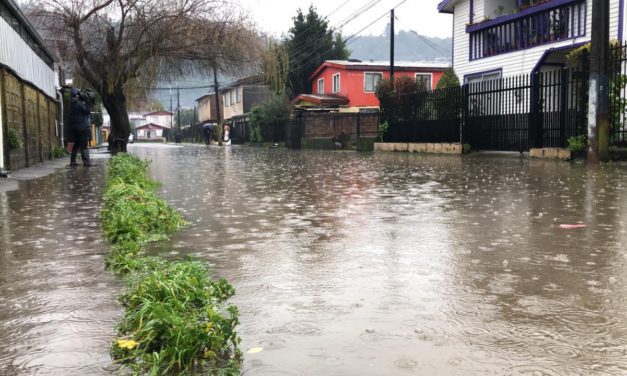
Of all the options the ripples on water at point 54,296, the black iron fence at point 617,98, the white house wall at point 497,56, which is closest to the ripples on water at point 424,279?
the ripples on water at point 54,296

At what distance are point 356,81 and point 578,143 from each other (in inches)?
1148

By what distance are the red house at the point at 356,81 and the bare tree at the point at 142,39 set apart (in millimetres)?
16979

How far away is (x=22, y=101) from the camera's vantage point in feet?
47.1

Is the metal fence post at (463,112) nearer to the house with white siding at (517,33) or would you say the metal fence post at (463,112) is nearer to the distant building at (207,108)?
the house with white siding at (517,33)

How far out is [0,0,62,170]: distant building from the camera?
12.4 metres

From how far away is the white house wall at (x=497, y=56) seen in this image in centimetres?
2148

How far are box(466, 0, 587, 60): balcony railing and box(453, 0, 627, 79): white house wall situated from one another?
0.21 metres

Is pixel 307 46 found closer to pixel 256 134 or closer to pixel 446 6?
pixel 256 134

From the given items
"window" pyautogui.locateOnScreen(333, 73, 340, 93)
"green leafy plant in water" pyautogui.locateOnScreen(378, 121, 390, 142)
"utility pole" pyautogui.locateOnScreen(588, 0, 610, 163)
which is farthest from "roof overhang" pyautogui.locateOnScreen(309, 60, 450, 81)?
"utility pole" pyautogui.locateOnScreen(588, 0, 610, 163)

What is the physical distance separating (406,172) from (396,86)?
16.0 metres

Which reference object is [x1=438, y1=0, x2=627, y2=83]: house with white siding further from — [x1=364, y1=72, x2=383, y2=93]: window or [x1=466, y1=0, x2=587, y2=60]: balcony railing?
[x1=364, y1=72, x2=383, y2=93]: window

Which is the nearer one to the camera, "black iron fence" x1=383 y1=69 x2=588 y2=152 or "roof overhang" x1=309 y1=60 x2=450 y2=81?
"black iron fence" x1=383 y1=69 x2=588 y2=152

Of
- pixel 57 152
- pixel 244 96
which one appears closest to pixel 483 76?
pixel 57 152

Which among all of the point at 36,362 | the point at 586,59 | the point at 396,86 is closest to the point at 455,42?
the point at 396,86
